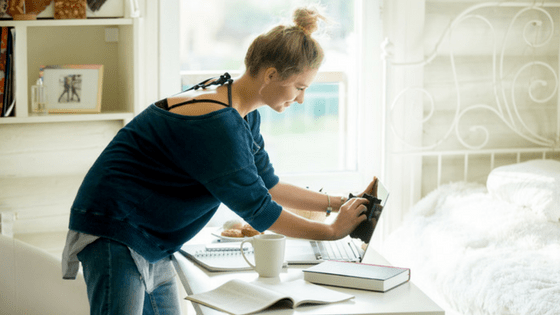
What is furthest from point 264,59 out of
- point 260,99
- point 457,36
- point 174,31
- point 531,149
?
point 531,149

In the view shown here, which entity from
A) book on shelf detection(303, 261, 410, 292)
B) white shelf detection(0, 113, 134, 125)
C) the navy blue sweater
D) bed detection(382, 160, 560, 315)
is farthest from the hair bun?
white shelf detection(0, 113, 134, 125)

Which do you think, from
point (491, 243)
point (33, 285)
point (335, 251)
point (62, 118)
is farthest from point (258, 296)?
point (62, 118)

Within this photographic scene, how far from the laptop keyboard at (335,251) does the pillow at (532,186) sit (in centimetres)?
104

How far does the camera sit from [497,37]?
2912 mm

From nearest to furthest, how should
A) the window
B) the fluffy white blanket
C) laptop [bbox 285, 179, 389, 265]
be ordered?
laptop [bbox 285, 179, 389, 265]
the fluffy white blanket
the window

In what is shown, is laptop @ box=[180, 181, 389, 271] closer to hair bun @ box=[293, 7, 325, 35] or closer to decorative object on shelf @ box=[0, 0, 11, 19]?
hair bun @ box=[293, 7, 325, 35]

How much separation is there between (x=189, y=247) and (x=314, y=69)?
0.60m

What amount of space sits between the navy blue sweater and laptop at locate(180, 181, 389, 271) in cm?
14

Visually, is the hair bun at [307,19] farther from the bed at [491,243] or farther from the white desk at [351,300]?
the bed at [491,243]

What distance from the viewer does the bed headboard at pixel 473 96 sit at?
9.32 feet

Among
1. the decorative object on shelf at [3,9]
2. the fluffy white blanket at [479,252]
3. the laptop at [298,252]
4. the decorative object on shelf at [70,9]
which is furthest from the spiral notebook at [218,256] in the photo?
the decorative object on shelf at [3,9]

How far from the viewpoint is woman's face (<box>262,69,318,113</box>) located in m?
1.43

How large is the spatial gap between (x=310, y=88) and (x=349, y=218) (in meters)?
1.46

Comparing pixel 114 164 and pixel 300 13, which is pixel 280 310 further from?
pixel 300 13
